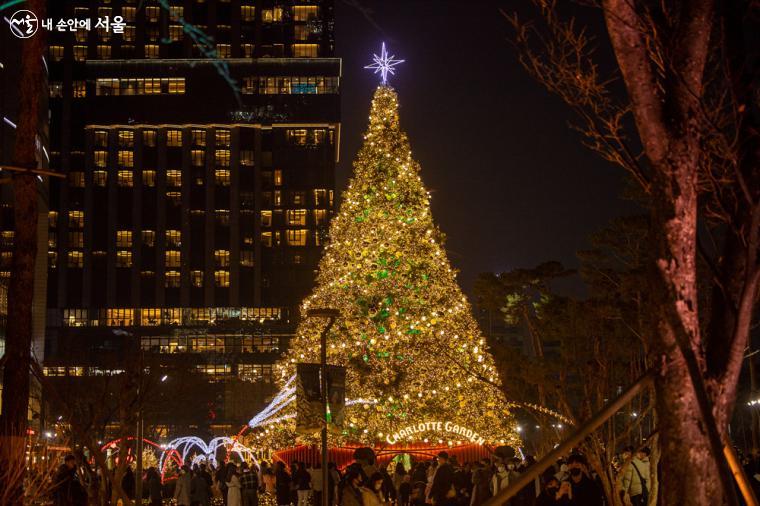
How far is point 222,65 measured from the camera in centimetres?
11131

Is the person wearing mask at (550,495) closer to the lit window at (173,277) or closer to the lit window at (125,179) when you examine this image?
the lit window at (173,277)

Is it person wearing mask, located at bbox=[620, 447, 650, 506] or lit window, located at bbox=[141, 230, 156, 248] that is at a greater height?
lit window, located at bbox=[141, 230, 156, 248]

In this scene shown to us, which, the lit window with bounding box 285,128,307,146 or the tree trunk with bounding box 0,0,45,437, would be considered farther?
the lit window with bounding box 285,128,307,146

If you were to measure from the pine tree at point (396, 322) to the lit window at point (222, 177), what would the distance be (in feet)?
304

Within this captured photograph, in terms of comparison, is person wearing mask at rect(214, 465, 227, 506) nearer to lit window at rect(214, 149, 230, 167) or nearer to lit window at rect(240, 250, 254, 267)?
lit window at rect(240, 250, 254, 267)

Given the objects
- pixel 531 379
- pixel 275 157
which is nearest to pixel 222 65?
pixel 275 157

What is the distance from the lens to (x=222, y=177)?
114 metres

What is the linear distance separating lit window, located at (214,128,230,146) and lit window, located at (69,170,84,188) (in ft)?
55.0

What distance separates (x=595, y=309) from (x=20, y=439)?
17149 mm

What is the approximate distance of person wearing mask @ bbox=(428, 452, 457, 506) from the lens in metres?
14.0

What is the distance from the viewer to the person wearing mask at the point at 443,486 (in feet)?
45.8

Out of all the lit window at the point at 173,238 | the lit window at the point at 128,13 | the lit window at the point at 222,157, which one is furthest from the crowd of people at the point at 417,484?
the lit window at the point at 128,13

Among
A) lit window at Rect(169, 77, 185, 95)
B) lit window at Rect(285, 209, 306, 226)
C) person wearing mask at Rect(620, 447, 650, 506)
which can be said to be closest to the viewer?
person wearing mask at Rect(620, 447, 650, 506)

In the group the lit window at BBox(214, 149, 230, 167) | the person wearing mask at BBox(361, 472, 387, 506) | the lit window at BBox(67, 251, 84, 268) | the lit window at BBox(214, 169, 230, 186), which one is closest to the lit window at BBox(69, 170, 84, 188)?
the lit window at BBox(67, 251, 84, 268)
